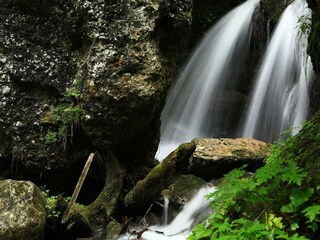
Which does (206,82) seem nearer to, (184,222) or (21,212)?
(184,222)

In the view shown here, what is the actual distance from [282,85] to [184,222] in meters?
5.33

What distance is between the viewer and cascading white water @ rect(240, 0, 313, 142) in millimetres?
8969

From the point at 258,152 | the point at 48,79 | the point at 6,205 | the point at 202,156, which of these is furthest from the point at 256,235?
the point at 48,79

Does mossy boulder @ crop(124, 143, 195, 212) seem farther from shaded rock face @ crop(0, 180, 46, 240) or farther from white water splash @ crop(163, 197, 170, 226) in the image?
shaded rock face @ crop(0, 180, 46, 240)

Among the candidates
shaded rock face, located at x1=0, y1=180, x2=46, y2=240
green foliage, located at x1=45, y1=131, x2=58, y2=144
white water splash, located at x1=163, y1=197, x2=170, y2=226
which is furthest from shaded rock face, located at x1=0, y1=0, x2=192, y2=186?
shaded rock face, located at x1=0, y1=180, x2=46, y2=240

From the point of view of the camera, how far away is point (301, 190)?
2.05m

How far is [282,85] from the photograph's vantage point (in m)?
9.59

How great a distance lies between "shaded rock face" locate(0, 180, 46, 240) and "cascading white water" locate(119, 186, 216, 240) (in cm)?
121

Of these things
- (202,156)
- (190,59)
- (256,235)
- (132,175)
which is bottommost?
(132,175)

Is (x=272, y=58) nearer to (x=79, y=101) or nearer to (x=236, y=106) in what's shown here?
(x=236, y=106)

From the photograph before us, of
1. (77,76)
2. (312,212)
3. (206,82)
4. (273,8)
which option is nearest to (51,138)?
(77,76)

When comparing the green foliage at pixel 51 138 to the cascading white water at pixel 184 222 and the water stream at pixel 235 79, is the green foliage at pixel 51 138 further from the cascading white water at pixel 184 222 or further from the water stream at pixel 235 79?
the water stream at pixel 235 79

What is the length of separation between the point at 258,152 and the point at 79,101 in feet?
10.7

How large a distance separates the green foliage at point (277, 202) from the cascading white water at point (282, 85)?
21.5 feet
